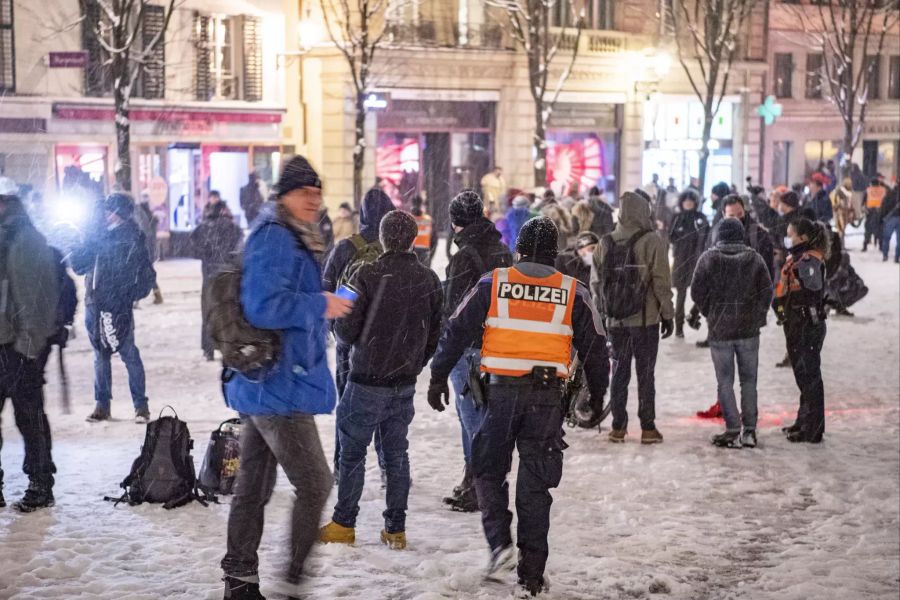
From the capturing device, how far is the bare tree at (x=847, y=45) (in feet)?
119

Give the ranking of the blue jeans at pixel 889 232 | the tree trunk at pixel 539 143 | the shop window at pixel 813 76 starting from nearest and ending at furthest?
the blue jeans at pixel 889 232
the tree trunk at pixel 539 143
the shop window at pixel 813 76

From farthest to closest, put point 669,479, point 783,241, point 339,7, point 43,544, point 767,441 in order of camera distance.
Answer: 1. point 339,7
2. point 783,241
3. point 767,441
4. point 669,479
5. point 43,544

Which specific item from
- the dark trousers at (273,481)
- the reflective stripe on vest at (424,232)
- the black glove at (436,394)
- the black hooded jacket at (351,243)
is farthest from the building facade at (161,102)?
the dark trousers at (273,481)

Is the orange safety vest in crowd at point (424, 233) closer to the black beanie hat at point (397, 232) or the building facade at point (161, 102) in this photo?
the building facade at point (161, 102)

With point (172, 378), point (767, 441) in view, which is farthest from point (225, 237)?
point (767, 441)

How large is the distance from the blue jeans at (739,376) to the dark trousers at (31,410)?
16.1ft

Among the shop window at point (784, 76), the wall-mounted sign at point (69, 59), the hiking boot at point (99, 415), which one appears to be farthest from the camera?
the shop window at point (784, 76)

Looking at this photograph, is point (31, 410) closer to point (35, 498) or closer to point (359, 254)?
point (35, 498)

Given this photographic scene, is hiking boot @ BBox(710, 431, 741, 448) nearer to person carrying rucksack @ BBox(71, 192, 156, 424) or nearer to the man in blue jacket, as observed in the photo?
person carrying rucksack @ BBox(71, 192, 156, 424)

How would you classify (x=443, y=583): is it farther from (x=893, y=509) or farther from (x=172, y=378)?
(x=172, y=378)

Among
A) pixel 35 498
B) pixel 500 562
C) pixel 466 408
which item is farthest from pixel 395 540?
pixel 35 498

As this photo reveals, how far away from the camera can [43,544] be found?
704cm

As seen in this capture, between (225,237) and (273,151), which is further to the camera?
(273,151)

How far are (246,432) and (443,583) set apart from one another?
1.39 meters
